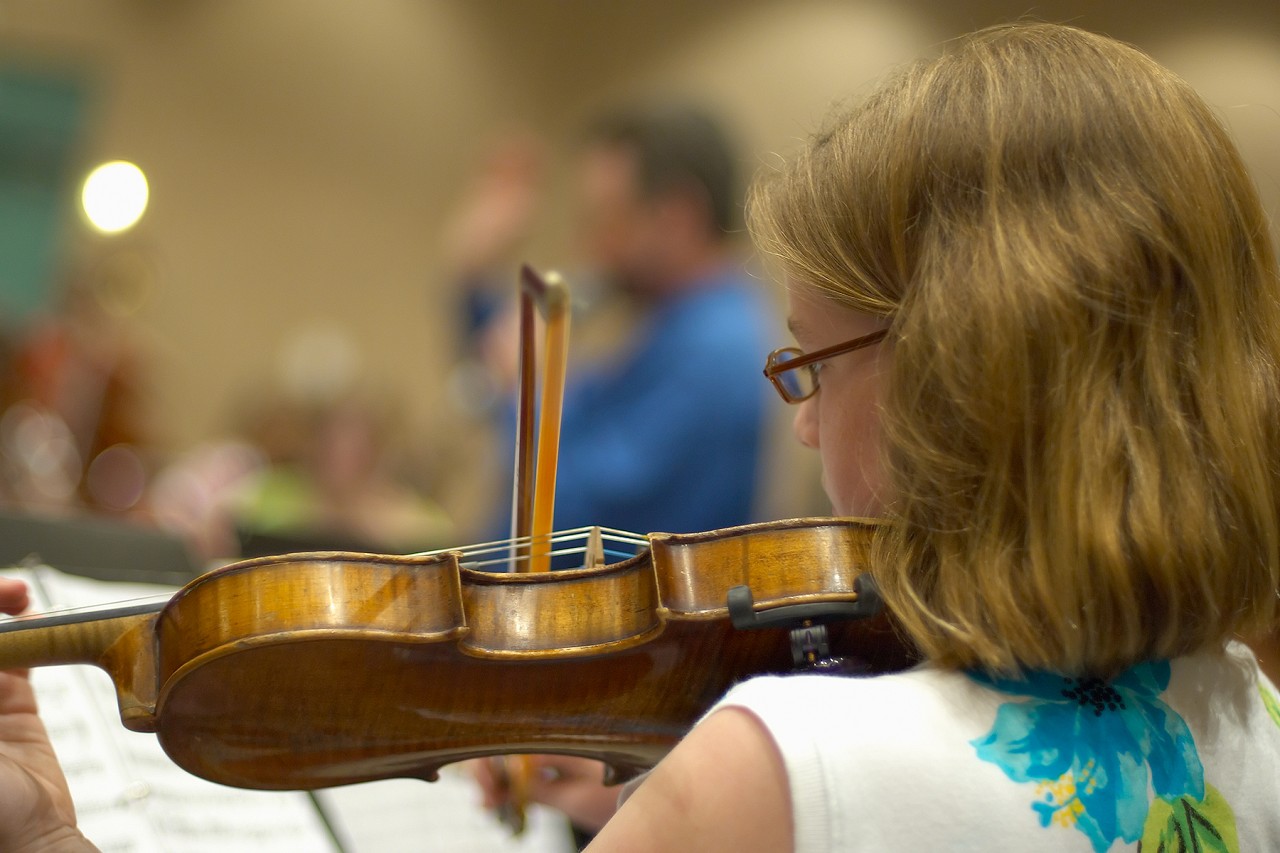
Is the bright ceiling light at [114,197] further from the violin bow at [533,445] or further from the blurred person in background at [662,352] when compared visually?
the violin bow at [533,445]

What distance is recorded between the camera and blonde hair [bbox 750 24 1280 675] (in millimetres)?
684

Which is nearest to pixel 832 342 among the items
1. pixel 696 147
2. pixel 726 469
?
pixel 726 469

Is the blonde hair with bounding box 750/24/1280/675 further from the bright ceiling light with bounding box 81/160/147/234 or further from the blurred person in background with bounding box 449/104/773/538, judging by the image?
the bright ceiling light with bounding box 81/160/147/234

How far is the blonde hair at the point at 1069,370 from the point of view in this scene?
2.24ft

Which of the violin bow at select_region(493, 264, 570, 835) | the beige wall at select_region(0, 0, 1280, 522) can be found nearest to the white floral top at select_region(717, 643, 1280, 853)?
the violin bow at select_region(493, 264, 570, 835)

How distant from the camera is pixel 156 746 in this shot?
1.02 m

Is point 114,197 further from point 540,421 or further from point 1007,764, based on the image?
point 1007,764

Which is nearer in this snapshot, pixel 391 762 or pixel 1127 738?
pixel 1127 738

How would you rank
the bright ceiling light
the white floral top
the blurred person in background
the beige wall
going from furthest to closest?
the beige wall < the bright ceiling light < the blurred person in background < the white floral top

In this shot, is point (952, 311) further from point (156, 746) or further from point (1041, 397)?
point (156, 746)

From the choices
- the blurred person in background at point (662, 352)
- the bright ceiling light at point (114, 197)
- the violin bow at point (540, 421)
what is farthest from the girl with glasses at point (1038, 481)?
the bright ceiling light at point (114, 197)

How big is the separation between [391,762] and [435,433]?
13.5 feet

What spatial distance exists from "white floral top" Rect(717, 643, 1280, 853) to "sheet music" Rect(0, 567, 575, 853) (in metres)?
0.52

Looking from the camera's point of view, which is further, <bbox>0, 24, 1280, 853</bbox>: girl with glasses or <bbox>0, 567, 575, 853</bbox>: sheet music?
<bbox>0, 567, 575, 853</bbox>: sheet music
